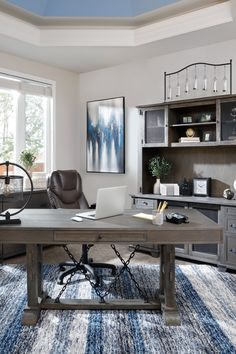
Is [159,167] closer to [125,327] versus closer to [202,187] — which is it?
[202,187]

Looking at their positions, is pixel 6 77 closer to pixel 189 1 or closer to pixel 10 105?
pixel 10 105

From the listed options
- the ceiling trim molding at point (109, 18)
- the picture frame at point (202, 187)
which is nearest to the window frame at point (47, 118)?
the ceiling trim molding at point (109, 18)

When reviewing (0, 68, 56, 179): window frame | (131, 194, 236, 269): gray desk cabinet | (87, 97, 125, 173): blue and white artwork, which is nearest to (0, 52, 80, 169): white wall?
(0, 68, 56, 179): window frame

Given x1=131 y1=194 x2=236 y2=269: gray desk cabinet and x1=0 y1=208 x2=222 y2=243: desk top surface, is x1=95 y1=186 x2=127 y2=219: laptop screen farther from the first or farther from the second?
x1=131 y1=194 x2=236 y2=269: gray desk cabinet

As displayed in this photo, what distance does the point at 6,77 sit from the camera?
4.49m

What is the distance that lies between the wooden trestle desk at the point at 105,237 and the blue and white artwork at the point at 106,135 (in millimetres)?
2431

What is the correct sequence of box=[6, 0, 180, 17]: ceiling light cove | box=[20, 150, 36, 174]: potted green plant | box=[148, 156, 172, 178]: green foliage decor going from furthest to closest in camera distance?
box=[20, 150, 36, 174]: potted green plant → box=[148, 156, 172, 178]: green foliage decor → box=[6, 0, 180, 17]: ceiling light cove

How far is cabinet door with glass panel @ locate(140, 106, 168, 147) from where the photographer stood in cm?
425

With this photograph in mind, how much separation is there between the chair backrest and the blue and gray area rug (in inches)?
38.6

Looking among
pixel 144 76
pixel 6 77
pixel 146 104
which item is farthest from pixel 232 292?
pixel 6 77

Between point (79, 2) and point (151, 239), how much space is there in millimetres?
2842

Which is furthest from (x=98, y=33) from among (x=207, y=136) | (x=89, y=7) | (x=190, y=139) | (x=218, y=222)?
(x=218, y=222)

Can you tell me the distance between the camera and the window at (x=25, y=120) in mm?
4605

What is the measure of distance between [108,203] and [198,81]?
2.50 m
